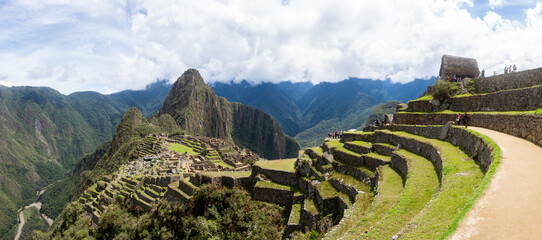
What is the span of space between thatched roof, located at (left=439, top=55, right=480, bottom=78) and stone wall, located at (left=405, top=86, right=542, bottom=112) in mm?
5944

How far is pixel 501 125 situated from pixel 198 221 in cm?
2189

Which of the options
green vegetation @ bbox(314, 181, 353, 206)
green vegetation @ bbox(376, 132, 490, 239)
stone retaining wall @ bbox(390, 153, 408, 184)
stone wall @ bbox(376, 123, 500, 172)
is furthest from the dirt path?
green vegetation @ bbox(314, 181, 353, 206)

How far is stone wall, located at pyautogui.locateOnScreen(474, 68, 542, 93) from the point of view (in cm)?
1594

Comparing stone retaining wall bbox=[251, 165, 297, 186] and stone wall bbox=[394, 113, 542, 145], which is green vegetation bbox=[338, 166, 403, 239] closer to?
stone wall bbox=[394, 113, 542, 145]

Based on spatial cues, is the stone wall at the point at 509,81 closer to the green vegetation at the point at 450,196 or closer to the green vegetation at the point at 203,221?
the green vegetation at the point at 450,196

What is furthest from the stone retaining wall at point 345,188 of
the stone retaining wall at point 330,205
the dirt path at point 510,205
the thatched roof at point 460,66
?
the thatched roof at point 460,66

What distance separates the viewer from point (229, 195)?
975 inches

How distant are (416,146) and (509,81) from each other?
7.59m

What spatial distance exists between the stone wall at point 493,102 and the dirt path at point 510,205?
23.5 ft

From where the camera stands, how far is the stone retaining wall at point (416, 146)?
1375 cm

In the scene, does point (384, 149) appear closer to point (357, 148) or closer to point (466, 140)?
point (357, 148)

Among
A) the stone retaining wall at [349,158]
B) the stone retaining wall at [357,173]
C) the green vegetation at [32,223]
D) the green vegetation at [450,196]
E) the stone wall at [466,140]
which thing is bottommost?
the green vegetation at [32,223]

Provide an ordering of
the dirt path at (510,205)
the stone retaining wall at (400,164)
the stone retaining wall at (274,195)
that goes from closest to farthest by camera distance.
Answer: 1. the dirt path at (510,205)
2. the stone retaining wall at (400,164)
3. the stone retaining wall at (274,195)

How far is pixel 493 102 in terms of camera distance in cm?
1742
